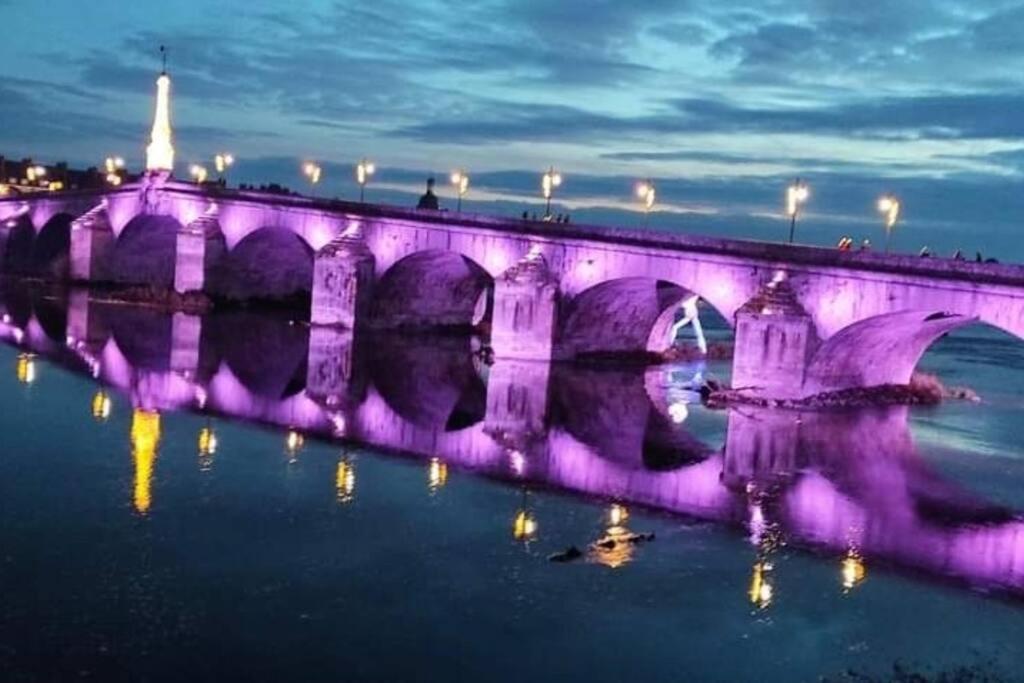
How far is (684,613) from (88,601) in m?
8.83

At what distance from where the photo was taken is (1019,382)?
60.2 metres

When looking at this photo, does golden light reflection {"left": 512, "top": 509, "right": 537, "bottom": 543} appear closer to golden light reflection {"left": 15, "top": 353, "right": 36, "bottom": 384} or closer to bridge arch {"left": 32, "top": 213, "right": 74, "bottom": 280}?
golden light reflection {"left": 15, "top": 353, "right": 36, "bottom": 384}

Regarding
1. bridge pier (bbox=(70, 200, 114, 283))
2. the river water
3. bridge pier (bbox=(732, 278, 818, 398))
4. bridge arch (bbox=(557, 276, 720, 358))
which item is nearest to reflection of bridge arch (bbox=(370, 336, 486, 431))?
the river water

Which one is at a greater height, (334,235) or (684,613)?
(334,235)

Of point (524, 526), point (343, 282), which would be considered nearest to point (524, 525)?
point (524, 526)

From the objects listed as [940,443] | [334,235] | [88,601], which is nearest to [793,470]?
[940,443]

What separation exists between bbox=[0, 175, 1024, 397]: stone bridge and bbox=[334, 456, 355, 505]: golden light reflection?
17.6 meters

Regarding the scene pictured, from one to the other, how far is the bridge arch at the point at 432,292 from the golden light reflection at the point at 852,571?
108 feet

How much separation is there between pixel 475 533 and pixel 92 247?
5495 centimetres

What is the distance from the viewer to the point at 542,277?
4769cm

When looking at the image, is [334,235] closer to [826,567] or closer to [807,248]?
[807,248]

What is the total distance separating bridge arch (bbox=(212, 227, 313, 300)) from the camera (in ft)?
212

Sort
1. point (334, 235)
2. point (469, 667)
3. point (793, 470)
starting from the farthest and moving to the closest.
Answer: point (334, 235)
point (793, 470)
point (469, 667)

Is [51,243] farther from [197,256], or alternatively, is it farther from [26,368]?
[26,368]
